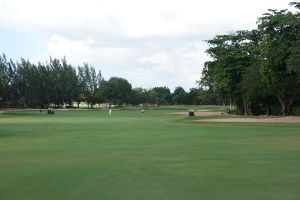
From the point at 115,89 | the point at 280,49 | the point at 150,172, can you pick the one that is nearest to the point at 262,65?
the point at 280,49

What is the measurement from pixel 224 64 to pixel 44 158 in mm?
52593

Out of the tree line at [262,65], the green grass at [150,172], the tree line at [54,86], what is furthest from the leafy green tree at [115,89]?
the green grass at [150,172]

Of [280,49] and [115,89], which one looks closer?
[280,49]

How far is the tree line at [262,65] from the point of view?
49.6 m

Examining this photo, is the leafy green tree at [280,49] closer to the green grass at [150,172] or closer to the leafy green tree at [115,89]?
the green grass at [150,172]

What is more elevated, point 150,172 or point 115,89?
point 115,89

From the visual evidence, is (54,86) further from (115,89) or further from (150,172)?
(150,172)

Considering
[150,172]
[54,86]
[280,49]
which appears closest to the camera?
[150,172]

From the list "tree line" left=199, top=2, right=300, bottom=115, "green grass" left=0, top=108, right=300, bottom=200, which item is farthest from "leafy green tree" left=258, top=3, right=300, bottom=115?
"green grass" left=0, top=108, right=300, bottom=200

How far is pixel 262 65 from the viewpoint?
5272 centimetres

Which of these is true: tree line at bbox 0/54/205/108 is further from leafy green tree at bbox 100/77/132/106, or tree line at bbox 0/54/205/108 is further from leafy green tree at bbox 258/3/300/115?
leafy green tree at bbox 258/3/300/115

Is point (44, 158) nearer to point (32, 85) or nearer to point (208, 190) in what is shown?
point (208, 190)

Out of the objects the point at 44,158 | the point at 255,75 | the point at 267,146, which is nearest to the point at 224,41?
the point at 255,75

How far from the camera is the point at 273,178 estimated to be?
1279 centimetres
